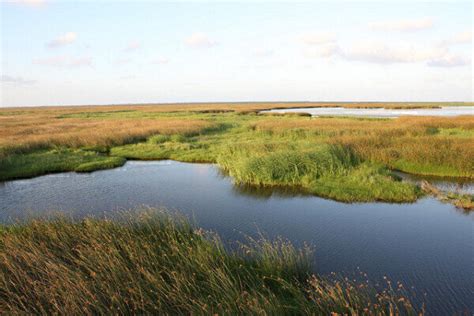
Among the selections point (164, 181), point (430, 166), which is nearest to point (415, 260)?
point (430, 166)

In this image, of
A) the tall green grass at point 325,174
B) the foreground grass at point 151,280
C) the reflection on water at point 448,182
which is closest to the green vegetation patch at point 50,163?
the tall green grass at point 325,174

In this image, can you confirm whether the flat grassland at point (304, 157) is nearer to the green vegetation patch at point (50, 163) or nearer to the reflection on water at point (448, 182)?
→ the green vegetation patch at point (50, 163)

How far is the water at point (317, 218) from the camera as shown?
9664 millimetres

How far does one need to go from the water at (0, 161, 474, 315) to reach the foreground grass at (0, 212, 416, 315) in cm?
164

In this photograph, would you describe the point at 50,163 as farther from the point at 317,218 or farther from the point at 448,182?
the point at 448,182

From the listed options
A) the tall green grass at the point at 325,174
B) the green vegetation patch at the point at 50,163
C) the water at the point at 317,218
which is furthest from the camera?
the green vegetation patch at the point at 50,163

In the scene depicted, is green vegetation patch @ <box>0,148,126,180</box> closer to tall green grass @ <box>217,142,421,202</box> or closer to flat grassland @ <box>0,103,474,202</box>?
flat grassland @ <box>0,103,474,202</box>

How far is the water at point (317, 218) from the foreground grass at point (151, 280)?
1643mm

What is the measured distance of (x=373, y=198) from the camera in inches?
646

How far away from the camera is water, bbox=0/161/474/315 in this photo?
9664mm

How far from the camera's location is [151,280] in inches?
292

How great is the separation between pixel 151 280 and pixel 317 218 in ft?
28.9

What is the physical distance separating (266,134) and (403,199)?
82.4 ft

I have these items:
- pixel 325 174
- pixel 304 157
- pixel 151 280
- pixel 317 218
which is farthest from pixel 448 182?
pixel 151 280
